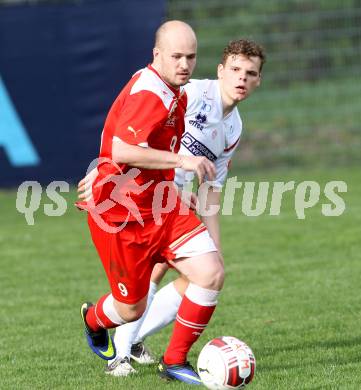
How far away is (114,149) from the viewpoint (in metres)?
5.42

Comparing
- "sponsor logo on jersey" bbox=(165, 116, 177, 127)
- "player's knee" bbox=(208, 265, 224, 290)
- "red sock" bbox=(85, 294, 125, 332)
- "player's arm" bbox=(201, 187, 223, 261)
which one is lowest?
"red sock" bbox=(85, 294, 125, 332)

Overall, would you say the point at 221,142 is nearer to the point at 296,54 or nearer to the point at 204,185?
the point at 204,185

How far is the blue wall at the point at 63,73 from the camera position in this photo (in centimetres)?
1495

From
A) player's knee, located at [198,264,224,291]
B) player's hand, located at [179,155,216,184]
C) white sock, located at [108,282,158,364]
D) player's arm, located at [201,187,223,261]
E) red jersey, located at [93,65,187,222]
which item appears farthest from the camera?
player's arm, located at [201,187,223,261]

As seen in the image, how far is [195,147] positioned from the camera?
21.2ft

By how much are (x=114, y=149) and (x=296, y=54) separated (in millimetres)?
11684

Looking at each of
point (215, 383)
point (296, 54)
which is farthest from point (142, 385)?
point (296, 54)

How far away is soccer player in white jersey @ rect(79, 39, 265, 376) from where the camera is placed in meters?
6.32

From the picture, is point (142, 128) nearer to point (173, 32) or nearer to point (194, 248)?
point (173, 32)

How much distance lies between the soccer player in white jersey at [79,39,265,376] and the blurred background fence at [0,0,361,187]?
983 cm

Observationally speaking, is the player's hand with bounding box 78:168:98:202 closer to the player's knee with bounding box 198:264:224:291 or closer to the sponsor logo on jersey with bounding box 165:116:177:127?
the sponsor logo on jersey with bounding box 165:116:177:127

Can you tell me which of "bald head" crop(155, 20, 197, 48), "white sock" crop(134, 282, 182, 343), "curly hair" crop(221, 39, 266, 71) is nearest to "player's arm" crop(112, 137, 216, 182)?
"bald head" crop(155, 20, 197, 48)

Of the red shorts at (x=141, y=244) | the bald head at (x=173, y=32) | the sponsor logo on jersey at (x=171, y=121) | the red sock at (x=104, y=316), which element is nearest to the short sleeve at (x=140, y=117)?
the sponsor logo on jersey at (x=171, y=121)

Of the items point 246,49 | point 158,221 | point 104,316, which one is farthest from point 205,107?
point 104,316
